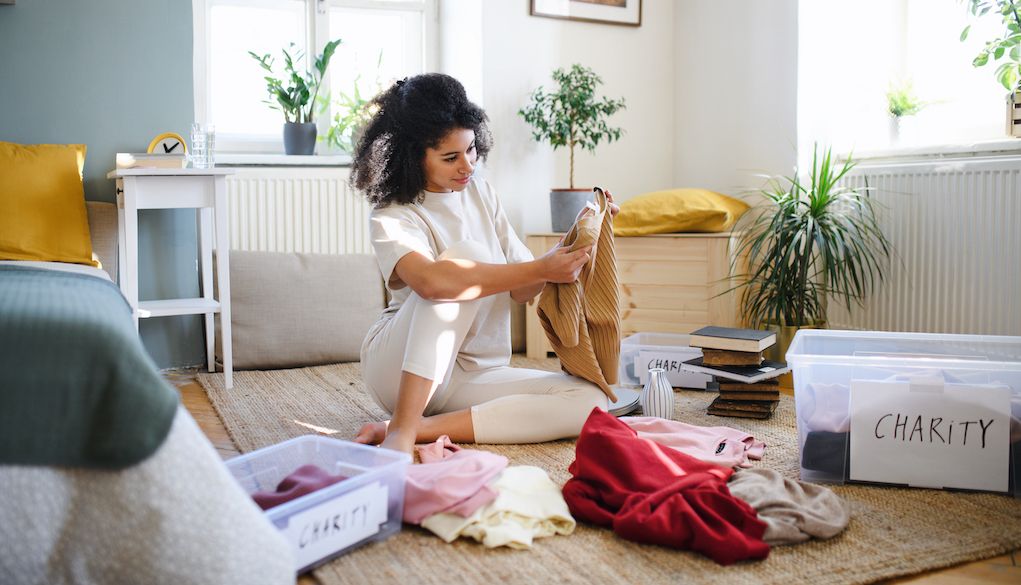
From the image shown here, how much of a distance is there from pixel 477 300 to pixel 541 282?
162mm

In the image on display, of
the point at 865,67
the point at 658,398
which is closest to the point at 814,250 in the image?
the point at 865,67

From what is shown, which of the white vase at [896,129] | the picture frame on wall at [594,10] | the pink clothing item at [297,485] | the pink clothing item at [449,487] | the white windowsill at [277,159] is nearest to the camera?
the pink clothing item at [297,485]

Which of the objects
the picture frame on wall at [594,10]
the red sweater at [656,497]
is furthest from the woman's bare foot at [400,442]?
the picture frame on wall at [594,10]

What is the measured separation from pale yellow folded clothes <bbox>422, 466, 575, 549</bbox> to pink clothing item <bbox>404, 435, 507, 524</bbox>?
0.01 meters

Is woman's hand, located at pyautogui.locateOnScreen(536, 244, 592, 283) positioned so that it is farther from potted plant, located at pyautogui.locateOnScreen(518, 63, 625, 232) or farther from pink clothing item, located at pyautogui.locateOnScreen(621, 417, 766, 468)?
potted plant, located at pyautogui.locateOnScreen(518, 63, 625, 232)

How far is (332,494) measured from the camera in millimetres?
1485

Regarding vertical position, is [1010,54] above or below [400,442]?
above

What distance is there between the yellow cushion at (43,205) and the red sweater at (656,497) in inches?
74.7

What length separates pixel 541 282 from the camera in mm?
2209

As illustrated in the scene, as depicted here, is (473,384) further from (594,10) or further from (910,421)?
(594,10)

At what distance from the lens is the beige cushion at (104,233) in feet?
10.2

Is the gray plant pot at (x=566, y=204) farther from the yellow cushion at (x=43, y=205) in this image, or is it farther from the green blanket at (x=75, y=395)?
the green blanket at (x=75, y=395)

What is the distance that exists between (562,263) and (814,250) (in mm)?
1592

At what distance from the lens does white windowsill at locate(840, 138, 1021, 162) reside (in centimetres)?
287
